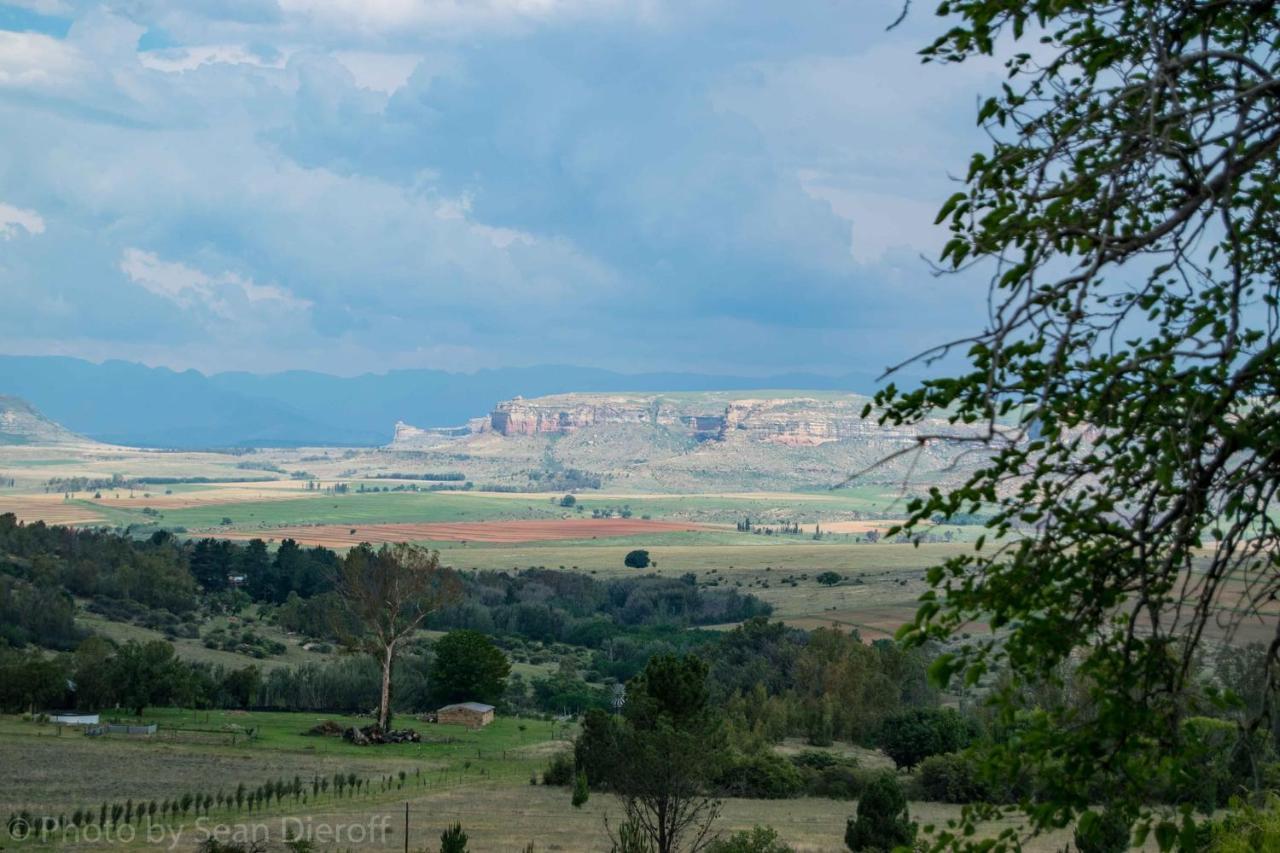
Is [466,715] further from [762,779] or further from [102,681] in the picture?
[762,779]

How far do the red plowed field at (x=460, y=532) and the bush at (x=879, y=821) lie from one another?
12344cm

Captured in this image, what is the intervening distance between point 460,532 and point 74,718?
127 meters

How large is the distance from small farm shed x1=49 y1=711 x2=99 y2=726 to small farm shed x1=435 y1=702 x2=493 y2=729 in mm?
14906

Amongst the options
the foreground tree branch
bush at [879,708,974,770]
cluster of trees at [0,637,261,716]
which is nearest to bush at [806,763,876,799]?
bush at [879,708,974,770]

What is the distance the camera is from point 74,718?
4812 cm

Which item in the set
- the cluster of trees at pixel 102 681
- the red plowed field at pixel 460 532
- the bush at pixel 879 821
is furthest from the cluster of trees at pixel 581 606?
the bush at pixel 879 821

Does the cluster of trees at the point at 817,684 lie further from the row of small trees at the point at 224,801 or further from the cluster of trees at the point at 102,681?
the cluster of trees at the point at 102,681

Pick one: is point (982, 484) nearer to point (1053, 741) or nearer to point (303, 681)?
point (1053, 741)

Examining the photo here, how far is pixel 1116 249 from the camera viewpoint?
6301mm

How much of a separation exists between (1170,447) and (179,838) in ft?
80.9

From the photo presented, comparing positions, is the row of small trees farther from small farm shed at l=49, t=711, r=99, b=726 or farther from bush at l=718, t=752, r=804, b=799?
small farm shed at l=49, t=711, r=99, b=726

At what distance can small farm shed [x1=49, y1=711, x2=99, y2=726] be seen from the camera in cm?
4694

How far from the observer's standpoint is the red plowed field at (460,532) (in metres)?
161

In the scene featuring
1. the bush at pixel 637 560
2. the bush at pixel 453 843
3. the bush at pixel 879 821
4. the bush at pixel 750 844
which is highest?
the bush at pixel 637 560
